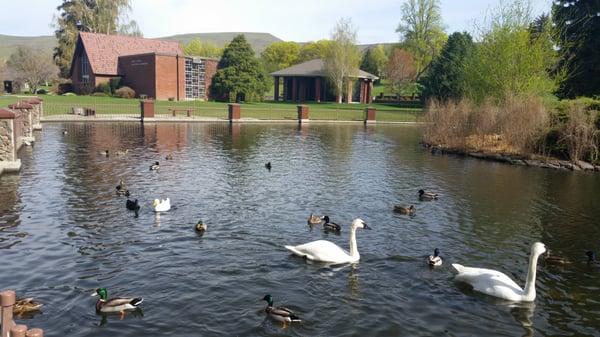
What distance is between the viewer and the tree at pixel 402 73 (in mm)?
89812

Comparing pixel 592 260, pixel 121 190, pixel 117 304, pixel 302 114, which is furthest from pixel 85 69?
pixel 592 260

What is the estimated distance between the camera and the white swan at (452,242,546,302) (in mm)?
10297

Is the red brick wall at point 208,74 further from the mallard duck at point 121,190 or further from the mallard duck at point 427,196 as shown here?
the mallard duck at point 427,196

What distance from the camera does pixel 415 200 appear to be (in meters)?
19.1

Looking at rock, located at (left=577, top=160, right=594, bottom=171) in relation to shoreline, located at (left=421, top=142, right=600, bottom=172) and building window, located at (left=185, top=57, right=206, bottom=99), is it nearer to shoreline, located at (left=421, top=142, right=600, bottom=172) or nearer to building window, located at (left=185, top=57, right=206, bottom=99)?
shoreline, located at (left=421, top=142, right=600, bottom=172)

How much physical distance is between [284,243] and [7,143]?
1467 cm

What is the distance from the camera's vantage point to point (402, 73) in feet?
294

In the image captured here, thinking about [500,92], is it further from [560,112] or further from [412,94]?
[412,94]

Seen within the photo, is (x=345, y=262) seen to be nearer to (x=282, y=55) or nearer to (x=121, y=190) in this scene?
(x=121, y=190)

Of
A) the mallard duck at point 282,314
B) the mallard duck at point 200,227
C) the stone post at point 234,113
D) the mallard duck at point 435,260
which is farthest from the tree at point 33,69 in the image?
the mallard duck at point 282,314

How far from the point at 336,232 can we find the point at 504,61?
3139cm

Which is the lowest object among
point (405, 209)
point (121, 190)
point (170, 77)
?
point (405, 209)

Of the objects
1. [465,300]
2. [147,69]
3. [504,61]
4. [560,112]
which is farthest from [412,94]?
[465,300]

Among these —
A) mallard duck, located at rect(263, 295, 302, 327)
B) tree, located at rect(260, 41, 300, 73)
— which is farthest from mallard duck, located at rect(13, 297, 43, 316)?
tree, located at rect(260, 41, 300, 73)
